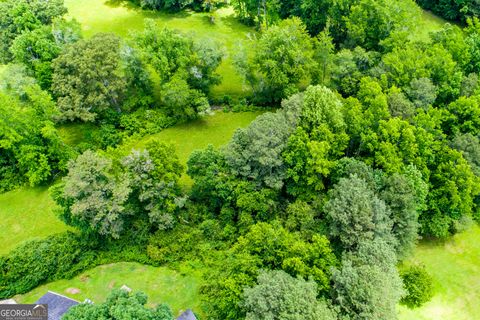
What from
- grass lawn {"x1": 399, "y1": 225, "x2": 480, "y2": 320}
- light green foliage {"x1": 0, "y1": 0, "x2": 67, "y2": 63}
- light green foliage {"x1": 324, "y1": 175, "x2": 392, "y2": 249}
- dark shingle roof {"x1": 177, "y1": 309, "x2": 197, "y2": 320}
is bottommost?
dark shingle roof {"x1": 177, "y1": 309, "x2": 197, "y2": 320}

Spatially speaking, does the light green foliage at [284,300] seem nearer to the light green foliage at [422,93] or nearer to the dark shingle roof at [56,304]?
the dark shingle roof at [56,304]

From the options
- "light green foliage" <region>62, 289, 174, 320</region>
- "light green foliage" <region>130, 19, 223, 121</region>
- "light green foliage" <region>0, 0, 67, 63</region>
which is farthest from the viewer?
"light green foliage" <region>0, 0, 67, 63</region>

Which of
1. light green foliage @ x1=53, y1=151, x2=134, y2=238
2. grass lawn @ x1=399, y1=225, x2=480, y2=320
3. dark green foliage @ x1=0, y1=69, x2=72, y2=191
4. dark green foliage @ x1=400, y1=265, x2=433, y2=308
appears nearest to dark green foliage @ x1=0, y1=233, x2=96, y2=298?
light green foliage @ x1=53, y1=151, x2=134, y2=238

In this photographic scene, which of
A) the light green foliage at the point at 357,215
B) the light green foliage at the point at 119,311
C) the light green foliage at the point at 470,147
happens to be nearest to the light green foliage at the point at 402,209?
the light green foliage at the point at 357,215

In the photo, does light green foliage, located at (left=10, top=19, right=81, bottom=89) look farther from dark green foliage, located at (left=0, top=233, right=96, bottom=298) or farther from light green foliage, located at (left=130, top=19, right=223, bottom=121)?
dark green foliage, located at (left=0, top=233, right=96, bottom=298)

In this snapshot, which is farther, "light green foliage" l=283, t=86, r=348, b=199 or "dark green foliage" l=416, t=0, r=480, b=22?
"dark green foliage" l=416, t=0, r=480, b=22

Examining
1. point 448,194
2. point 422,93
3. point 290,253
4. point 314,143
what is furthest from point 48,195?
point 422,93
